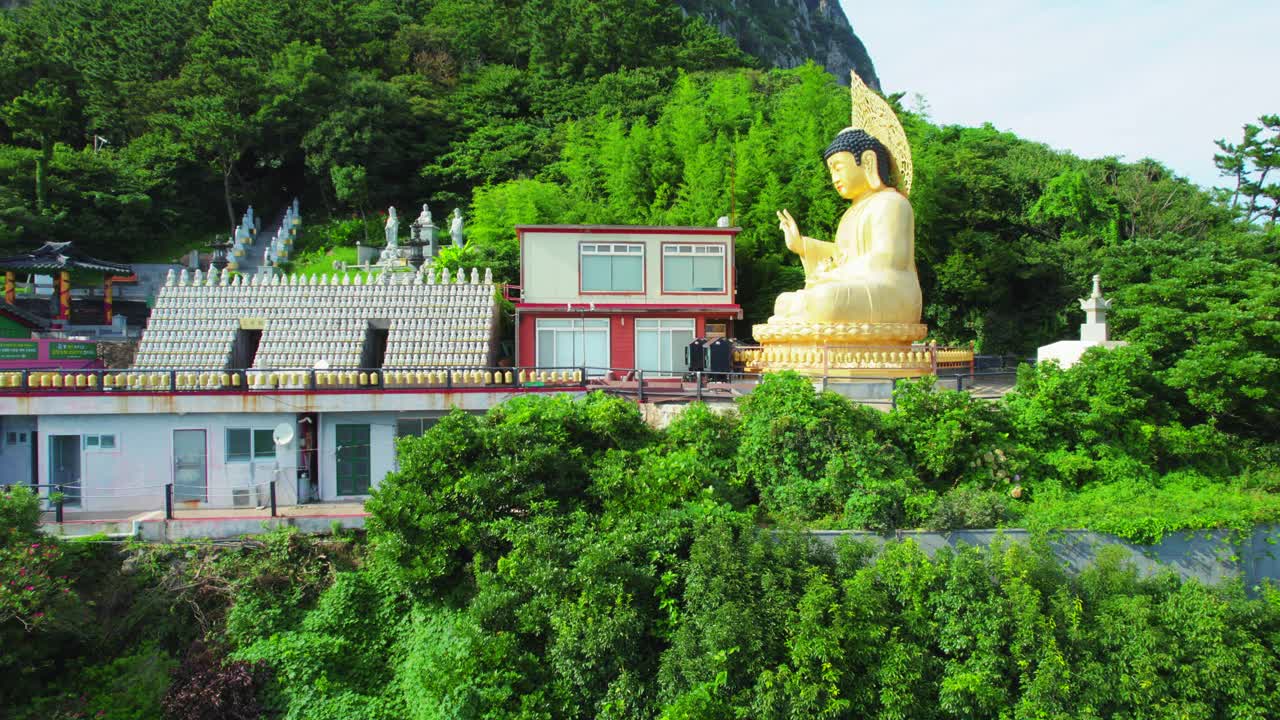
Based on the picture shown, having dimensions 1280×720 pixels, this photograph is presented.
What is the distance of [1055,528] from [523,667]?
23.6 ft

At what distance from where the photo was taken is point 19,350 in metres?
16.6

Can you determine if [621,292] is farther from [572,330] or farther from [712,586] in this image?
[712,586]

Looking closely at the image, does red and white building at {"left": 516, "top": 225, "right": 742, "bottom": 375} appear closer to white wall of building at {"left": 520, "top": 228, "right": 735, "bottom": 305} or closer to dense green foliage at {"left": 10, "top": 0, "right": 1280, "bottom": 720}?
white wall of building at {"left": 520, "top": 228, "right": 735, "bottom": 305}

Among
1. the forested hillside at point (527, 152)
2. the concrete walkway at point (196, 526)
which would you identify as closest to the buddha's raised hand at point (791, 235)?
the forested hillside at point (527, 152)

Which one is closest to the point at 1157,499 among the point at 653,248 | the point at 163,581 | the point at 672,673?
the point at 672,673

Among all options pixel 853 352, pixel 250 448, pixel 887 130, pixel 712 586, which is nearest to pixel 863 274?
pixel 853 352

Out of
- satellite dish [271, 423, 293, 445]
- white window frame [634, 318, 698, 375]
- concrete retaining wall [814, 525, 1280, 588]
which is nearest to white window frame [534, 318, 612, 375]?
white window frame [634, 318, 698, 375]

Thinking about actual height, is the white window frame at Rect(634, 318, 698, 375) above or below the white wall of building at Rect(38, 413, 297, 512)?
above

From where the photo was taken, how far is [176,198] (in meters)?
38.7

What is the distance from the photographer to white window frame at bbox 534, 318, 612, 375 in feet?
63.9

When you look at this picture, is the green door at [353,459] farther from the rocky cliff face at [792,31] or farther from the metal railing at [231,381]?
the rocky cliff face at [792,31]

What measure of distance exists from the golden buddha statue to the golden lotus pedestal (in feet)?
0.07

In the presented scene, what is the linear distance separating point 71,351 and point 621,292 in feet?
39.6

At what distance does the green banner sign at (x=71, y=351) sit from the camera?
1712cm
